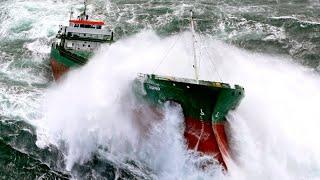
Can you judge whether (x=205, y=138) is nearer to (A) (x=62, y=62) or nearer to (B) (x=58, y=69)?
(A) (x=62, y=62)

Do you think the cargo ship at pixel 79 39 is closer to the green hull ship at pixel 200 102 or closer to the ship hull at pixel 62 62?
the ship hull at pixel 62 62

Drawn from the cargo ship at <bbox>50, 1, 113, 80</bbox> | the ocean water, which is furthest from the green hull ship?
the cargo ship at <bbox>50, 1, 113, 80</bbox>

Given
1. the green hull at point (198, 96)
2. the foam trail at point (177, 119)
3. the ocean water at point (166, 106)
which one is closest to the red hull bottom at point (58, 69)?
the ocean water at point (166, 106)

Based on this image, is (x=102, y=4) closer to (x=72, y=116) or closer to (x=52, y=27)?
(x=52, y=27)

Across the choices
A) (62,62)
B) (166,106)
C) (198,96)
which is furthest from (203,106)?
(62,62)

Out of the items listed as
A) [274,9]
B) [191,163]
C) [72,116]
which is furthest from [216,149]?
[274,9]

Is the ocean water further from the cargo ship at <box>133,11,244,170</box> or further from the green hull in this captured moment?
the green hull
